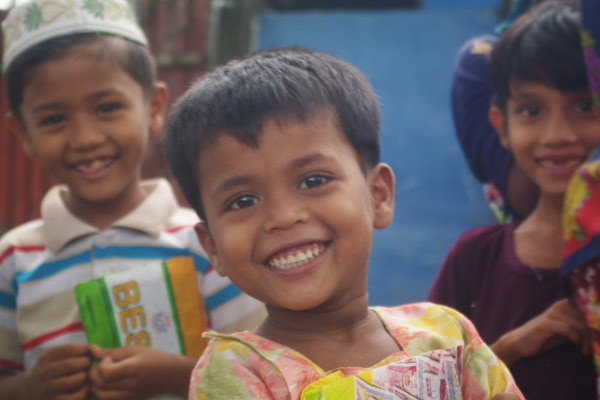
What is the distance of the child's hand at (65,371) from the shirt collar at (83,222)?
1.25 feet

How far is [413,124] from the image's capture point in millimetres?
5895

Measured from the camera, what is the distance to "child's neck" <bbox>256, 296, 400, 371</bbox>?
1669 mm

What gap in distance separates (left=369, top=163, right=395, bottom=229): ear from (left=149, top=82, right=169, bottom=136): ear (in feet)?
3.44

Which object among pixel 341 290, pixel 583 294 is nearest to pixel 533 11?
pixel 583 294

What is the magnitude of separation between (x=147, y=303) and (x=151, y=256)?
0.18 m

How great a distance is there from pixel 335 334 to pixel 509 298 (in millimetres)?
752

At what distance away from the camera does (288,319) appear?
1.73 metres

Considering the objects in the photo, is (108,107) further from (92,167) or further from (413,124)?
(413,124)


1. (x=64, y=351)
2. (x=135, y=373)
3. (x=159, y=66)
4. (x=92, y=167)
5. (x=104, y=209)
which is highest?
(x=159, y=66)

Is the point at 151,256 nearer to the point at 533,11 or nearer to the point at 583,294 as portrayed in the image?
the point at 583,294

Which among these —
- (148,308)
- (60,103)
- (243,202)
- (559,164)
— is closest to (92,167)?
(60,103)

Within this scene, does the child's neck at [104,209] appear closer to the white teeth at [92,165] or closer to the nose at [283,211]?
the white teeth at [92,165]

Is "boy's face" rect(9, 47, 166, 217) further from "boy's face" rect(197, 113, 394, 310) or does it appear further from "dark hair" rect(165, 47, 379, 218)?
"boy's face" rect(197, 113, 394, 310)

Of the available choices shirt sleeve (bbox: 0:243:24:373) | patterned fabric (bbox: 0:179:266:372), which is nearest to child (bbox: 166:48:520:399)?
patterned fabric (bbox: 0:179:266:372)
